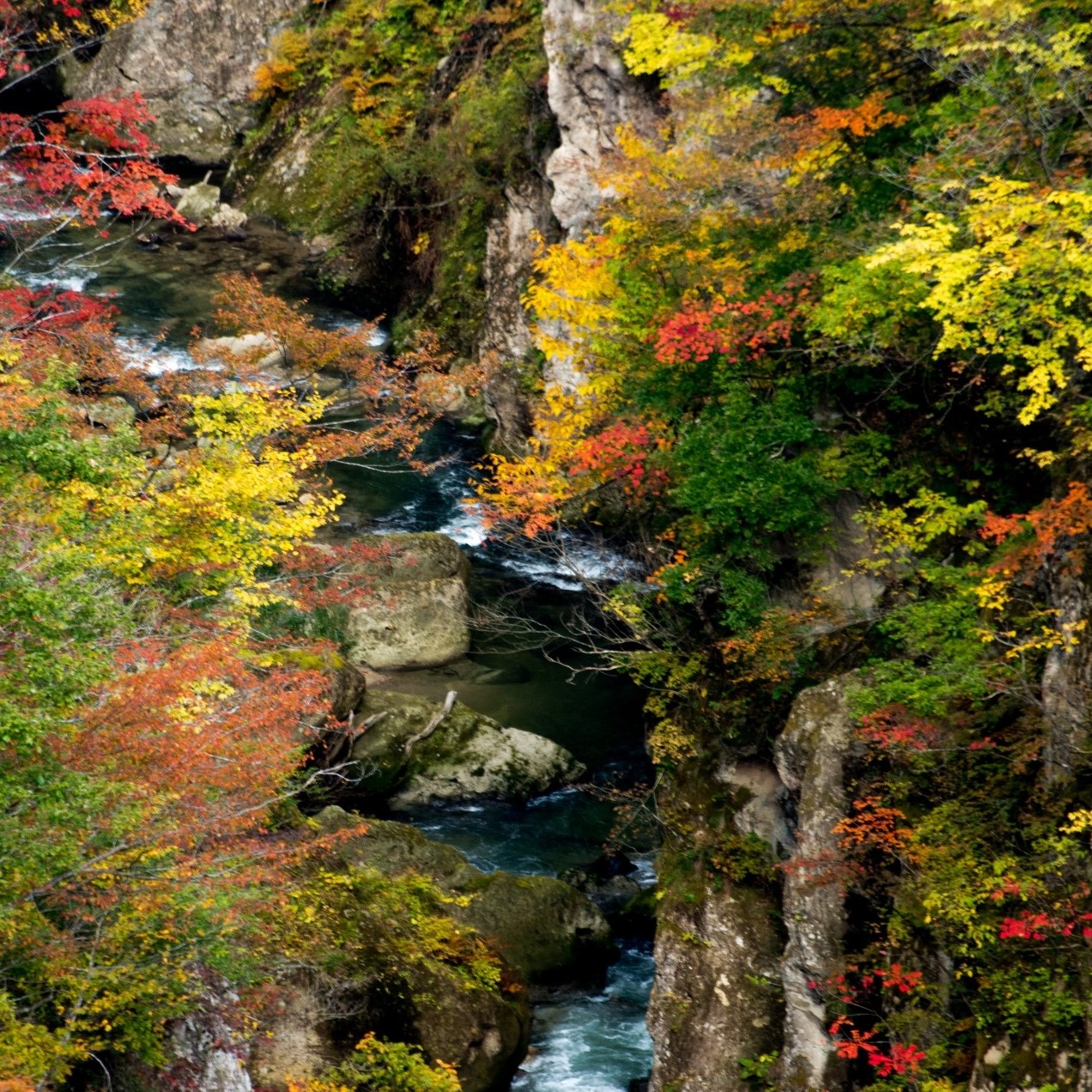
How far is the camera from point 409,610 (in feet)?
69.6

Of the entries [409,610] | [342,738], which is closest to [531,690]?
[409,610]

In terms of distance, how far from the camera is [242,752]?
35.9 ft

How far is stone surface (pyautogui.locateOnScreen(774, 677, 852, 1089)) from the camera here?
11.0 meters

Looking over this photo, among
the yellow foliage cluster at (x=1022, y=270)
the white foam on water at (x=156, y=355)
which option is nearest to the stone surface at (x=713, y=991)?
the yellow foliage cluster at (x=1022, y=270)

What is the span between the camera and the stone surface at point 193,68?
4031 centimetres

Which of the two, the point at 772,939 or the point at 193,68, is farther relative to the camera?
the point at 193,68

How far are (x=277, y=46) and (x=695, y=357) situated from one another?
1246 inches

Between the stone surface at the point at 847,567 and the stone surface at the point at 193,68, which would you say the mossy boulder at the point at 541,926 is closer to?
the stone surface at the point at 847,567

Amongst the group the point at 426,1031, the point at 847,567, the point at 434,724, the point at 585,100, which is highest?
the point at 585,100

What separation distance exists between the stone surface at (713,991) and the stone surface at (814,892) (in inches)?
22.6

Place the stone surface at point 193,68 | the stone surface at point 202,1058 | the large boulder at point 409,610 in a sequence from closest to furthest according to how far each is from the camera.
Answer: the stone surface at point 202,1058
the large boulder at point 409,610
the stone surface at point 193,68

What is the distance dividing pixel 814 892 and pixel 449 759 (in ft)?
26.2

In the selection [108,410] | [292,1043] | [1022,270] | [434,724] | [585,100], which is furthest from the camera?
[585,100]

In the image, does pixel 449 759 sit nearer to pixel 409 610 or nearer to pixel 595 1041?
pixel 409 610
